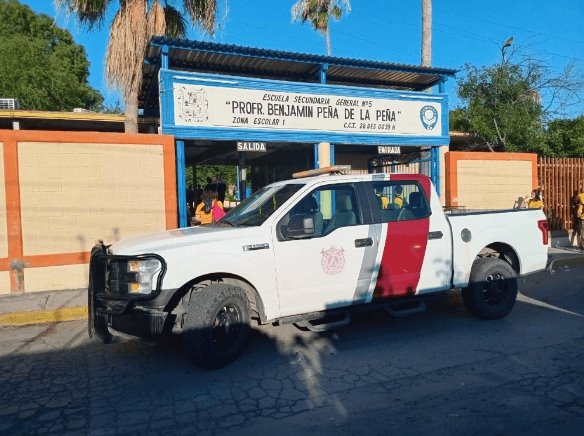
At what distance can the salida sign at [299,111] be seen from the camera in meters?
9.35

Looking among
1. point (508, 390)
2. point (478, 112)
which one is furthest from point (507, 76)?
point (508, 390)

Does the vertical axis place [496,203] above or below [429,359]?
above

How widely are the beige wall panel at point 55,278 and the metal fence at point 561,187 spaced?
12.1 meters

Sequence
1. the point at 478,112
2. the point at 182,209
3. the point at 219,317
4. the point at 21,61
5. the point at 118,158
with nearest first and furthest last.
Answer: the point at 219,317
the point at 118,158
the point at 182,209
the point at 478,112
the point at 21,61

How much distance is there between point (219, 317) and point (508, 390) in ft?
8.63

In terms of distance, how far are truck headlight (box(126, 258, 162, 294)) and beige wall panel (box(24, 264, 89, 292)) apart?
4.77m

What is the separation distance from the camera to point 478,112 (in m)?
15.4

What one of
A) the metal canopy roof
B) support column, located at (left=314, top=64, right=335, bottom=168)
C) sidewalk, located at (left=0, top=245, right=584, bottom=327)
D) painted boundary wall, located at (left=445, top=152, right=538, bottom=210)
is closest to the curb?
sidewalk, located at (left=0, top=245, right=584, bottom=327)

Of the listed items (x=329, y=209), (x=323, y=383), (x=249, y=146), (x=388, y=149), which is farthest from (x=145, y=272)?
(x=388, y=149)

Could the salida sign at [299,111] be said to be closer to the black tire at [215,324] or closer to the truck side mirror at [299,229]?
the truck side mirror at [299,229]

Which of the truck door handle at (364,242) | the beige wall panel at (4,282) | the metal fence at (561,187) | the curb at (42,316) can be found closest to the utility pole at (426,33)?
the metal fence at (561,187)

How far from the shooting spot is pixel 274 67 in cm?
1077

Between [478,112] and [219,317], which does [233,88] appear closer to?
[219,317]

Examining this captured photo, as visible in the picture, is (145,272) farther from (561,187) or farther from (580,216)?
(561,187)
